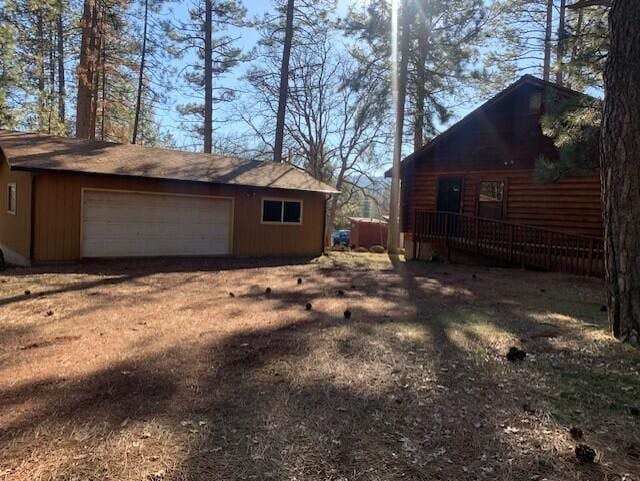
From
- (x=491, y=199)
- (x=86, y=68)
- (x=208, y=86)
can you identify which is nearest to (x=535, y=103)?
(x=491, y=199)

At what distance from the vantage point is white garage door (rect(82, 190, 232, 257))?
37.9 feet

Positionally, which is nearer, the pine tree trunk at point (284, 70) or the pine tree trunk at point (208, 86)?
the pine tree trunk at point (284, 70)

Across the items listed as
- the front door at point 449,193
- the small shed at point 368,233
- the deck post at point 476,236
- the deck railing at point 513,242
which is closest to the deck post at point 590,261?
the deck railing at point 513,242

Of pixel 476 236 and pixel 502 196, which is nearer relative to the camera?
pixel 476 236

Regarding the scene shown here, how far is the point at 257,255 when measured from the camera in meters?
14.4

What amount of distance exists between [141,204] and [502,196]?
34.2 ft

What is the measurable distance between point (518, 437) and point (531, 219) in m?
11.7

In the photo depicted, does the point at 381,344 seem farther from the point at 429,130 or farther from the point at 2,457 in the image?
the point at 429,130

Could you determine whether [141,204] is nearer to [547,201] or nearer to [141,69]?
[547,201]

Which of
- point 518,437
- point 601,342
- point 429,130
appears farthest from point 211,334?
point 429,130

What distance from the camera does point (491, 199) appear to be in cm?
1428

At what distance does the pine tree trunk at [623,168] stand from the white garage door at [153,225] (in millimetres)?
10754

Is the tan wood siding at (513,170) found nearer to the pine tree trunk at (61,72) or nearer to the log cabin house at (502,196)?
the log cabin house at (502,196)

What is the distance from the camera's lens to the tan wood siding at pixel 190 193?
10.8 m
